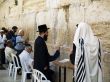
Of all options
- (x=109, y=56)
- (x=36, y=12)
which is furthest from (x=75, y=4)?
(x=36, y=12)

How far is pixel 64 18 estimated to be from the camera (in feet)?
33.1

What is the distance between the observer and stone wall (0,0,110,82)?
7492 millimetres

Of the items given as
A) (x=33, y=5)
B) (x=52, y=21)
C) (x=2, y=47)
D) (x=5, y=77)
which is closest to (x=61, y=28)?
(x=52, y=21)

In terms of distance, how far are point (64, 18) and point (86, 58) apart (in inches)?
150

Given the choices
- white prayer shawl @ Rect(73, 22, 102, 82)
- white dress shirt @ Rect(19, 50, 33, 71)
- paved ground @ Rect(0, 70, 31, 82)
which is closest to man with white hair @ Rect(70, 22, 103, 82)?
white prayer shawl @ Rect(73, 22, 102, 82)

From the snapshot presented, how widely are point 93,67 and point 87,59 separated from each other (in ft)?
0.77

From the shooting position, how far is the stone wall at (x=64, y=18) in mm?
7492

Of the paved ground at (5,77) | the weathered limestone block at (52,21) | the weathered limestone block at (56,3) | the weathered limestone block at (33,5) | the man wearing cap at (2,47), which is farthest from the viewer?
the man wearing cap at (2,47)

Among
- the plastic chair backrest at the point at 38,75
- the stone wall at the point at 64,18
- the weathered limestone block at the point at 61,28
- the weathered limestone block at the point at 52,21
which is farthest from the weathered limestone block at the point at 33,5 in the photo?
the plastic chair backrest at the point at 38,75

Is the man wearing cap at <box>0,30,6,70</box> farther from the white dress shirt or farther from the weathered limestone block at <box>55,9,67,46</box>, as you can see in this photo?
the weathered limestone block at <box>55,9,67,46</box>

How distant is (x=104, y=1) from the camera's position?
7516mm

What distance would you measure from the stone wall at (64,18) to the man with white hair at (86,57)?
0.79 m

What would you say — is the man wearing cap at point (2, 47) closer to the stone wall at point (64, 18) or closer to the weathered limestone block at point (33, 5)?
the stone wall at point (64, 18)

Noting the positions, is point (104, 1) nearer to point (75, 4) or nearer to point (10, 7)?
point (75, 4)
